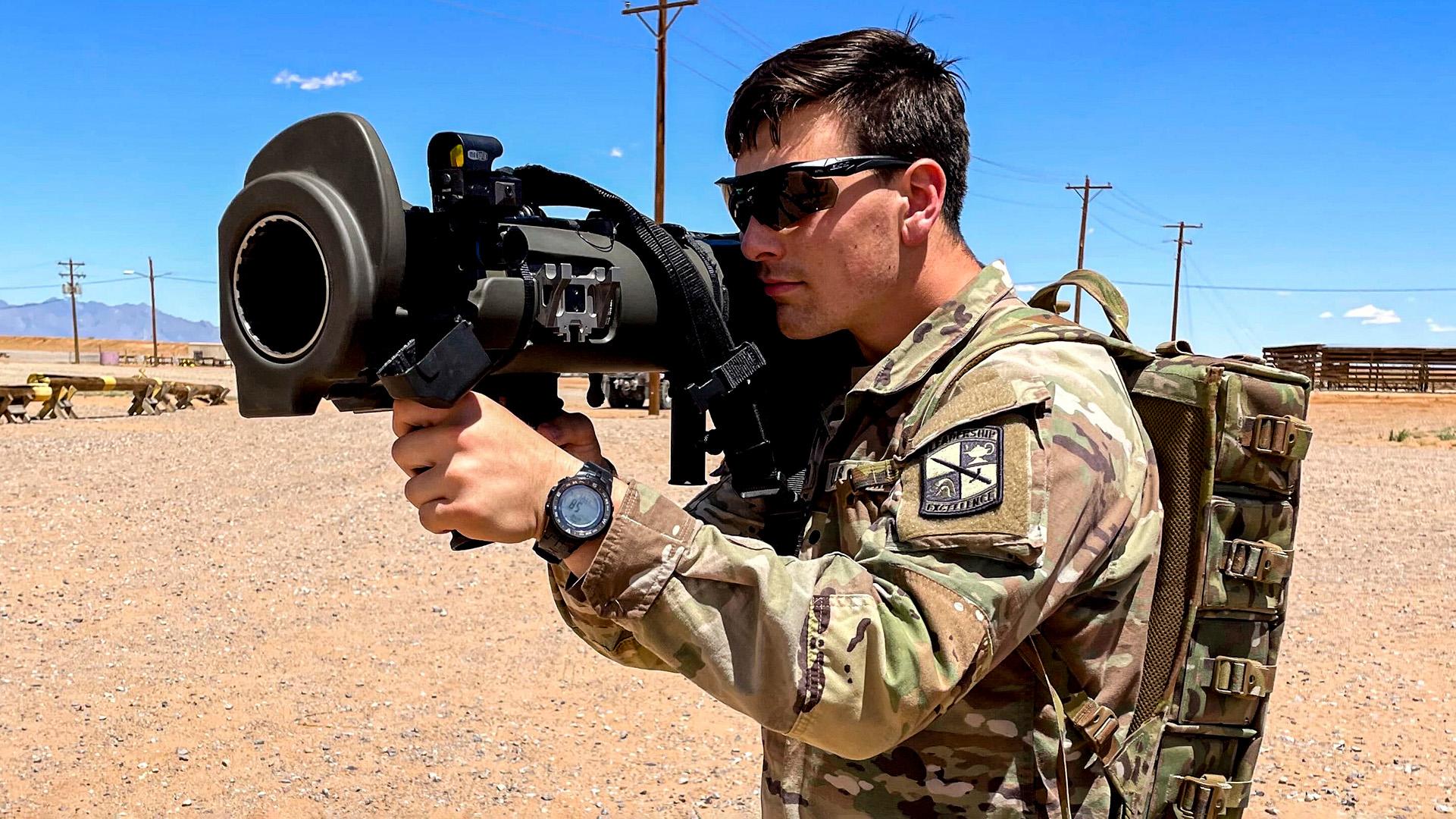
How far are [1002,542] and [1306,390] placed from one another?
1046mm

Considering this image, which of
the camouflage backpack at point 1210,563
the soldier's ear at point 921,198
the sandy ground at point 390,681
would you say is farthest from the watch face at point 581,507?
the sandy ground at point 390,681

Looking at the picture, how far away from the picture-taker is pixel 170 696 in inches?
224

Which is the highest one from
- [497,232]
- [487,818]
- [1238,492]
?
[497,232]

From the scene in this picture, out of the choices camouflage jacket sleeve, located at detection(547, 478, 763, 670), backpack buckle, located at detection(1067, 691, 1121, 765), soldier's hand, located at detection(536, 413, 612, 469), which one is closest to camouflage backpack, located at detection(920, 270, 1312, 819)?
backpack buckle, located at detection(1067, 691, 1121, 765)

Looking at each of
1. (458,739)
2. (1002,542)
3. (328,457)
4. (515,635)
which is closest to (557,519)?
(1002,542)

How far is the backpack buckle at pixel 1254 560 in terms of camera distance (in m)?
1.88

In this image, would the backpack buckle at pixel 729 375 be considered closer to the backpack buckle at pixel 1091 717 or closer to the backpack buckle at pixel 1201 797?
the backpack buckle at pixel 1091 717

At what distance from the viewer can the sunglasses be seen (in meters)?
1.66

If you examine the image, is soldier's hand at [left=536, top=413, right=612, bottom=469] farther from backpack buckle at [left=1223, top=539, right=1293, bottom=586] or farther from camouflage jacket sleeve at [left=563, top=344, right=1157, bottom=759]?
backpack buckle at [left=1223, top=539, right=1293, bottom=586]

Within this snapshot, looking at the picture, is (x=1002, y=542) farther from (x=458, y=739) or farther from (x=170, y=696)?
(x=170, y=696)

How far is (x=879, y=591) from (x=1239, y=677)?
100cm

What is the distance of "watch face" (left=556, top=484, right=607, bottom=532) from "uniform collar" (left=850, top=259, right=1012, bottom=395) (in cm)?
56

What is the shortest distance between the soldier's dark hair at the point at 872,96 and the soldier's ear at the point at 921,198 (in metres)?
0.03

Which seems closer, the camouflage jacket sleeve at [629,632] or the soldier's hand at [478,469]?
the soldier's hand at [478,469]
